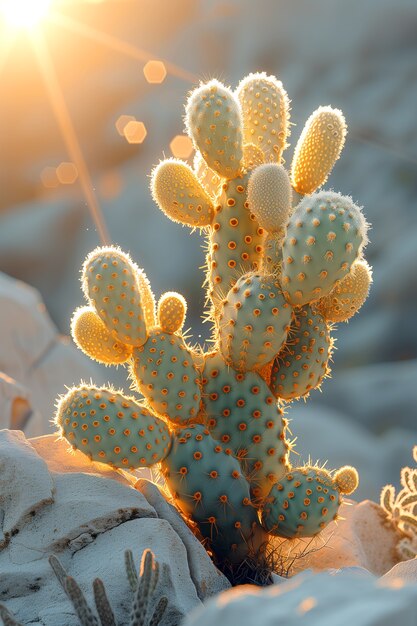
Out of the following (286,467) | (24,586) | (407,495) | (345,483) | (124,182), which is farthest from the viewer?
(124,182)

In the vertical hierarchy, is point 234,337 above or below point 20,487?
above

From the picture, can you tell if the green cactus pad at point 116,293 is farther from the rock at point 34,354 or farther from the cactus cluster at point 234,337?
the rock at point 34,354

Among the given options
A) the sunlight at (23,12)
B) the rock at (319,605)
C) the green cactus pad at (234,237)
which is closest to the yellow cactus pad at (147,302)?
the green cactus pad at (234,237)

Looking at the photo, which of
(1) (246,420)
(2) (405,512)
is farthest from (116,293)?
(2) (405,512)

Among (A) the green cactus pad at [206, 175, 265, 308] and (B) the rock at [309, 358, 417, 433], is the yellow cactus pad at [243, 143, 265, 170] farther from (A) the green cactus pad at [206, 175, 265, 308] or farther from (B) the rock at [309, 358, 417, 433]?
(B) the rock at [309, 358, 417, 433]

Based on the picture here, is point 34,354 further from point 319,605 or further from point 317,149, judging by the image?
point 319,605

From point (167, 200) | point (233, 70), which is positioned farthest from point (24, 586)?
point (233, 70)

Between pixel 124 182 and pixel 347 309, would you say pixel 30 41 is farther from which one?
pixel 347 309
